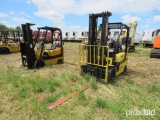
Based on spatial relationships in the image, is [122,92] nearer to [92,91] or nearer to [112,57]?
[92,91]

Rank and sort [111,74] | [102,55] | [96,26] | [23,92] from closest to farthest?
[23,92] < [102,55] < [111,74] < [96,26]

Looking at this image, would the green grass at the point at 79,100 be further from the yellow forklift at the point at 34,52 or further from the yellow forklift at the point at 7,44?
the yellow forklift at the point at 7,44

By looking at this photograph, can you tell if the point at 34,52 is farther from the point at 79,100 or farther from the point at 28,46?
the point at 79,100

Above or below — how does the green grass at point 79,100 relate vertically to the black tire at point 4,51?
below

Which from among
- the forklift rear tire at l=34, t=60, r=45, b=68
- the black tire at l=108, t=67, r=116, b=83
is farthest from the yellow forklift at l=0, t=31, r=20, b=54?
the black tire at l=108, t=67, r=116, b=83

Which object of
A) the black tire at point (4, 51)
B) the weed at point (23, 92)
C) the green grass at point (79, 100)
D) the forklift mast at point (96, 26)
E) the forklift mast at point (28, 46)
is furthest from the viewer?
the black tire at point (4, 51)

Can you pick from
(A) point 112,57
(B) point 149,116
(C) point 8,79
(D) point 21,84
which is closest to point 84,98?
(B) point 149,116

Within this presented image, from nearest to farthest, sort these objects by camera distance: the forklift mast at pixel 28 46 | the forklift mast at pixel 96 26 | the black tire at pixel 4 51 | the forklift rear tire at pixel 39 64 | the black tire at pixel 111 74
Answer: the forklift mast at pixel 96 26
the black tire at pixel 111 74
the forklift mast at pixel 28 46
the forklift rear tire at pixel 39 64
the black tire at pixel 4 51

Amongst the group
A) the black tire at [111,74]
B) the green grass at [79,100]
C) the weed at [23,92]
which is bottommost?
the green grass at [79,100]

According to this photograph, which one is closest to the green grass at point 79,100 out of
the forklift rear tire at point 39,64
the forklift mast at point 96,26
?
the forklift mast at point 96,26

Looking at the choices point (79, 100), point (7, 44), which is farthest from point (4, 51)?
point (79, 100)

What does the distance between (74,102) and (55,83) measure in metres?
1.33

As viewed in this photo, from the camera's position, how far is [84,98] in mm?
3738

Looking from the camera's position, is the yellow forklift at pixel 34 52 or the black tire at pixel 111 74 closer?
the black tire at pixel 111 74
